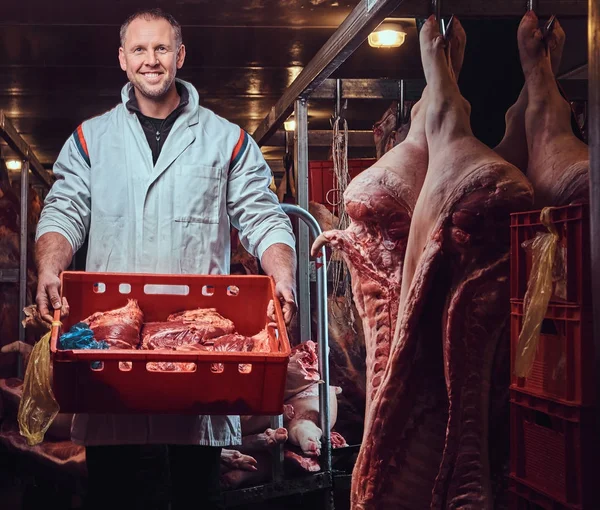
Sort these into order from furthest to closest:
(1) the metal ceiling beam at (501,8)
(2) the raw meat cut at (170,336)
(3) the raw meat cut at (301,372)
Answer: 1. (3) the raw meat cut at (301,372)
2. (1) the metal ceiling beam at (501,8)
3. (2) the raw meat cut at (170,336)

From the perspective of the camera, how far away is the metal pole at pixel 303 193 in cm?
551

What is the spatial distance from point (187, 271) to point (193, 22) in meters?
3.14

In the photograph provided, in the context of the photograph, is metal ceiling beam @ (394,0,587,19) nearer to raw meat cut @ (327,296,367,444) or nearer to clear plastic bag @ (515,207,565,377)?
clear plastic bag @ (515,207,565,377)

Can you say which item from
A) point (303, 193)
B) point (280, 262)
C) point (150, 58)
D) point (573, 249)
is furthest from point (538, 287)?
point (303, 193)

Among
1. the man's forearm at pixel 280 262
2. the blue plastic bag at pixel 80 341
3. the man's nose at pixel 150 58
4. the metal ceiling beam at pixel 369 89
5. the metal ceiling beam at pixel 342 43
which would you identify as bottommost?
the blue plastic bag at pixel 80 341

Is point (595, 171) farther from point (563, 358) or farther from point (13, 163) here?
point (13, 163)

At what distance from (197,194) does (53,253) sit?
28.1 inches

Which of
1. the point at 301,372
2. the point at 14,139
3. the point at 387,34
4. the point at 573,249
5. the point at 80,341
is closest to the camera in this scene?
the point at 573,249

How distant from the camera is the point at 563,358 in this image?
2.36 meters

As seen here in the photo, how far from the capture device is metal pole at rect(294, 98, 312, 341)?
5.51 metres

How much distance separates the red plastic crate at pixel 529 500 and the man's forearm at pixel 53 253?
188cm

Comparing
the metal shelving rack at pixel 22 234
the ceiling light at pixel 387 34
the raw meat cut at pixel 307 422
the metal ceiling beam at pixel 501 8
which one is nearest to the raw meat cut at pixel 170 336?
the metal ceiling beam at pixel 501 8

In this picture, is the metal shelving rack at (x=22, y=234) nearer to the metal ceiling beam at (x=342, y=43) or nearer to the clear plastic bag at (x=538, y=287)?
the metal ceiling beam at (x=342, y=43)

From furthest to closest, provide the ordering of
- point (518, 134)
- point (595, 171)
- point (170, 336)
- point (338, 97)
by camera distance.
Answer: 1. point (338, 97)
2. point (170, 336)
3. point (518, 134)
4. point (595, 171)
